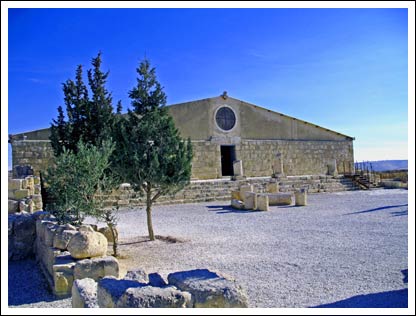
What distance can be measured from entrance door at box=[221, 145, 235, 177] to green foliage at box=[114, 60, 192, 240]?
54.4ft

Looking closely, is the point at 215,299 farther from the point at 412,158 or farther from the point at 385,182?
the point at 385,182

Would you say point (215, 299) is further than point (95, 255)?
No

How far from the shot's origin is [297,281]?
5512 mm

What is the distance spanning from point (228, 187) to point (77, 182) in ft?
44.0

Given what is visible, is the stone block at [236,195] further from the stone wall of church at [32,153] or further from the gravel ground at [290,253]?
the stone wall of church at [32,153]

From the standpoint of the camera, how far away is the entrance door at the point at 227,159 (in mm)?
25698

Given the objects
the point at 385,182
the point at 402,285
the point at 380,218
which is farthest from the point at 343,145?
the point at 402,285

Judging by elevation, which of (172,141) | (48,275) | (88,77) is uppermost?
(88,77)

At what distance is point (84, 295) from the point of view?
3920 mm

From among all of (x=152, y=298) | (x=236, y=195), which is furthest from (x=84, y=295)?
(x=236, y=195)

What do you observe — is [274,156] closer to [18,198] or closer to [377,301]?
[18,198]

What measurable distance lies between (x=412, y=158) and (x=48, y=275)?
5.58m

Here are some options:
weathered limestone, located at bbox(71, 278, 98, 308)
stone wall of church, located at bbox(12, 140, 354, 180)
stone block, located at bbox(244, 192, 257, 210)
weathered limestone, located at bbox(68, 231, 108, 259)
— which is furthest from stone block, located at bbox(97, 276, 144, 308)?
stone wall of church, located at bbox(12, 140, 354, 180)

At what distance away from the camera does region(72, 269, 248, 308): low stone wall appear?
10.5 feet
